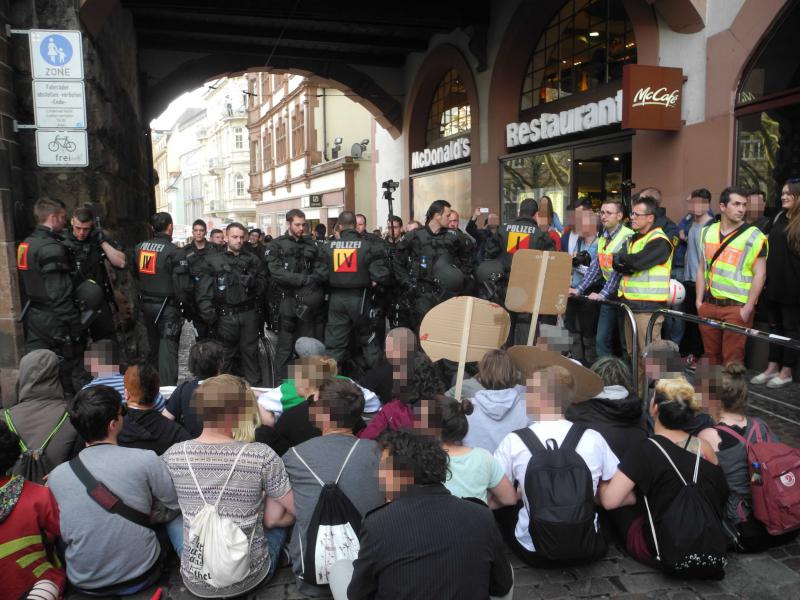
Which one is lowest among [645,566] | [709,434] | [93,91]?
[645,566]

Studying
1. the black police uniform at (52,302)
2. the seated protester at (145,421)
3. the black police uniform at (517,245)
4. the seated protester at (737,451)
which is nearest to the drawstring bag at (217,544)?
the seated protester at (145,421)

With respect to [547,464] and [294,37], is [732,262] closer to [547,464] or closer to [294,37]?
[547,464]

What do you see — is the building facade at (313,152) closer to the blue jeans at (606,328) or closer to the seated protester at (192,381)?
the blue jeans at (606,328)

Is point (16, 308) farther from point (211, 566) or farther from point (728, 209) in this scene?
point (728, 209)

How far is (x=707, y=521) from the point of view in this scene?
3.21 metres

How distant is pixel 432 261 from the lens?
279 inches

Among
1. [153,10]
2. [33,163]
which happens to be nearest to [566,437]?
[33,163]

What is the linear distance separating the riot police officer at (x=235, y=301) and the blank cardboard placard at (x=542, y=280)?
2866mm

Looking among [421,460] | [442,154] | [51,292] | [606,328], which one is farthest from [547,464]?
[442,154]

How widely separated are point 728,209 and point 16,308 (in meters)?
6.74

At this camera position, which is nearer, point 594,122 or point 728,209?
point 728,209

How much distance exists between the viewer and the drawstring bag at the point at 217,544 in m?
3.03

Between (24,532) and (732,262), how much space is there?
19.0 ft

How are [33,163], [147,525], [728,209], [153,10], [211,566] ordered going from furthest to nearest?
Answer: [153,10] → [33,163] → [728,209] → [147,525] → [211,566]
